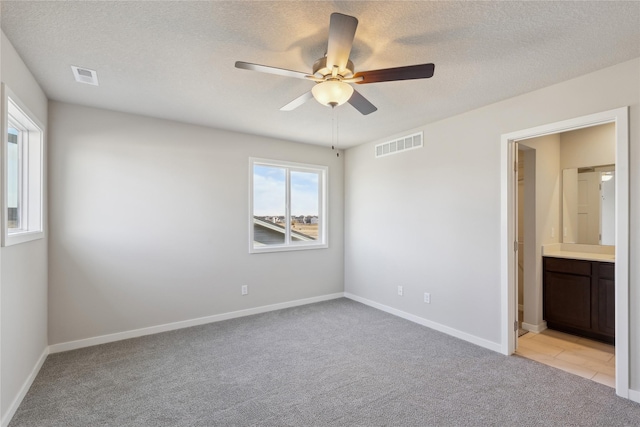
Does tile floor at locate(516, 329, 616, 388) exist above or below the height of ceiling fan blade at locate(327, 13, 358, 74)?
below

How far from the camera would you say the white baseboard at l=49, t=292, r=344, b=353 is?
124 inches

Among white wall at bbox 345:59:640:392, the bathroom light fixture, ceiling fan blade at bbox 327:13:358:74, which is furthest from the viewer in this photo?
white wall at bbox 345:59:640:392

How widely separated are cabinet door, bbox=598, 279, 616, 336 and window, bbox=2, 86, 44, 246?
5.28 metres

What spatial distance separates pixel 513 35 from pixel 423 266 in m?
2.62

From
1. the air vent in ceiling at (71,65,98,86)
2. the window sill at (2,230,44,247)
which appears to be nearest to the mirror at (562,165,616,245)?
the air vent in ceiling at (71,65,98,86)

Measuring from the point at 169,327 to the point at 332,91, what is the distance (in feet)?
10.8

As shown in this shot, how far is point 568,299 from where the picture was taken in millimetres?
3566

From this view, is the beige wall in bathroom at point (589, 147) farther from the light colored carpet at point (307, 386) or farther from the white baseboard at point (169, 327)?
the white baseboard at point (169, 327)

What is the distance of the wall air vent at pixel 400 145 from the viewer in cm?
395

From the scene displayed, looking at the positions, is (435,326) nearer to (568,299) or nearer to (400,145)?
(568,299)

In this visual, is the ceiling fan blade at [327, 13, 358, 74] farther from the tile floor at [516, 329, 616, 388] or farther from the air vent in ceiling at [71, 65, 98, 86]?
the tile floor at [516, 329, 616, 388]

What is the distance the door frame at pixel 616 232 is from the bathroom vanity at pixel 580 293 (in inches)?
40.0

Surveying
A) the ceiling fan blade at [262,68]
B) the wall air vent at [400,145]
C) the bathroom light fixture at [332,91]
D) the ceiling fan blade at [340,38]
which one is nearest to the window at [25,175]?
the ceiling fan blade at [262,68]

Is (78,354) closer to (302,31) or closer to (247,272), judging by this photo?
(247,272)
